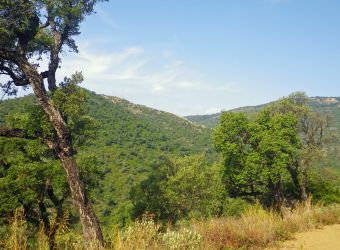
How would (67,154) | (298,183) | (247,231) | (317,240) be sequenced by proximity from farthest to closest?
(298,183) → (67,154) → (317,240) → (247,231)

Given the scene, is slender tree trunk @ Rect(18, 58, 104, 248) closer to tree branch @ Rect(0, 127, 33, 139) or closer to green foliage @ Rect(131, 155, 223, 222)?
tree branch @ Rect(0, 127, 33, 139)

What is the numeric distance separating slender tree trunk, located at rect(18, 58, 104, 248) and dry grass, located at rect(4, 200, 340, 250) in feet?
6.38

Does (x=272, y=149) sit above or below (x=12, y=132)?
below

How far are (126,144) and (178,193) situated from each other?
41.1 metres

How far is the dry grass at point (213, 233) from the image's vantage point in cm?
538

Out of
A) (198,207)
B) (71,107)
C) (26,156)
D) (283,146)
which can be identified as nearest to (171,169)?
(198,207)

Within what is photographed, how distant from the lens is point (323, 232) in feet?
30.1

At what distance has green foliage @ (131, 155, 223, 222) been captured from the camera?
115 feet

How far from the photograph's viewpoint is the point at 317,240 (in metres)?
8.30

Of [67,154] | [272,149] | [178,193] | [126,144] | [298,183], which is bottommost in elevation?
[178,193]

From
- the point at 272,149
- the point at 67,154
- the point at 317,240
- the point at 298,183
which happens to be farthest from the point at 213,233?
the point at 298,183

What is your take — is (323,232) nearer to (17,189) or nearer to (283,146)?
(17,189)

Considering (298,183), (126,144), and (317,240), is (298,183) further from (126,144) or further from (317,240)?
(126,144)

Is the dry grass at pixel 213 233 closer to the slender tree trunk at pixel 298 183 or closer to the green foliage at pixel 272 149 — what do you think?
the green foliage at pixel 272 149
